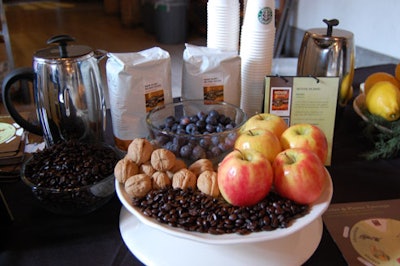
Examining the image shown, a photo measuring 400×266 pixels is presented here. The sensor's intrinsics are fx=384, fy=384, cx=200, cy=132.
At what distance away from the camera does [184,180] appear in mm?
690

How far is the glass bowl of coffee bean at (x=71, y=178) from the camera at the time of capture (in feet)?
2.32

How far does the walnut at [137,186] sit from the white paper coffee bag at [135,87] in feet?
0.80

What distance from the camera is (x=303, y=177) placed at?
64 centimetres

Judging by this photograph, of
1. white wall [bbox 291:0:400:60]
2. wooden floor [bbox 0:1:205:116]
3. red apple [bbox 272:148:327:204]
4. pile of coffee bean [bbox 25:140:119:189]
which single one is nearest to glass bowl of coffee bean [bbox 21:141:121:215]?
pile of coffee bean [bbox 25:140:119:189]

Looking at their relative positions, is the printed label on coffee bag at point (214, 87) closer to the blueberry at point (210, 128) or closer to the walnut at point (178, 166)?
the blueberry at point (210, 128)

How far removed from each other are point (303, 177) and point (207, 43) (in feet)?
1.78

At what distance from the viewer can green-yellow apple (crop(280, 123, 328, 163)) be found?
748mm

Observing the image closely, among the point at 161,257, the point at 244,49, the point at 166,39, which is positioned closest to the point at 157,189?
the point at 161,257

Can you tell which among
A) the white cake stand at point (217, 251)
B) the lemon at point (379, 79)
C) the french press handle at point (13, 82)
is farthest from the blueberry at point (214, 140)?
the lemon at point (379, 79)

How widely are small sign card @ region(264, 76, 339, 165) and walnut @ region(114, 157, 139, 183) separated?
37 centimetres

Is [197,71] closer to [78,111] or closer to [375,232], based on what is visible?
[78,111]

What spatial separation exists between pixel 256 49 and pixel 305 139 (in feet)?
1.10

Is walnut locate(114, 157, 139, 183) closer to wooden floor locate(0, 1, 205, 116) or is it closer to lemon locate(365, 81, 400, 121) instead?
lemon locate(365, 81, 400, 121)

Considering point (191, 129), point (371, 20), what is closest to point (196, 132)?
point (191, 129)
